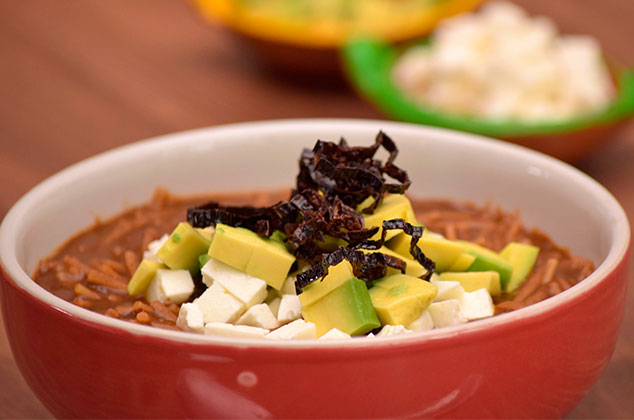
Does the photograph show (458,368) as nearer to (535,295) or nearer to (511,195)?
(535,295)

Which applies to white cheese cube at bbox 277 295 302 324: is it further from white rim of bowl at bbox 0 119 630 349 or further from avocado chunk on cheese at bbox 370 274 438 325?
white rim of bowl at bbox 0 119 630 349

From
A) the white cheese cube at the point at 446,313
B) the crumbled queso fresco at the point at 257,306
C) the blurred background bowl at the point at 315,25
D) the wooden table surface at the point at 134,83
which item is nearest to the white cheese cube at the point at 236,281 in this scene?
the crumbled queso fresco at the point at 257,306

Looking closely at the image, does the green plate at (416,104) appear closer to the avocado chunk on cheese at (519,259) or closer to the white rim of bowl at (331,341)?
the white rim of bowl at (331,341)

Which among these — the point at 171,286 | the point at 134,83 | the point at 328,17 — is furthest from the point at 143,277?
the point at 328,17

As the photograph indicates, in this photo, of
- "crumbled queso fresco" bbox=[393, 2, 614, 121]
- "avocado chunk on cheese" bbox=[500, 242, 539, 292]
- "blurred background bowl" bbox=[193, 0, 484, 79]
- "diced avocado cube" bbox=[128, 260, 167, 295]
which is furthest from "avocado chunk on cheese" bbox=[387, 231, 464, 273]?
"blurred background bowl" bbox=[193, 0, 484, 79]

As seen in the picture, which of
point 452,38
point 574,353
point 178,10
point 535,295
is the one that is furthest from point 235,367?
point 178,10
